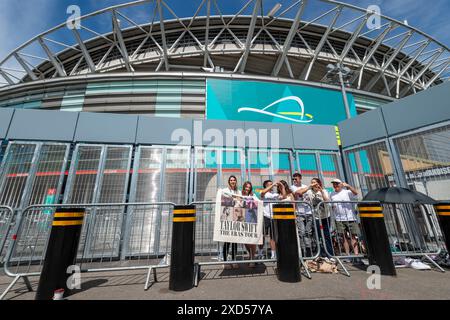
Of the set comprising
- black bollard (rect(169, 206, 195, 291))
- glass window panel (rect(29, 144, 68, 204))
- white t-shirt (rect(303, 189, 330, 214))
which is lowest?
black bollard (rect(169, 206, 195, 291))

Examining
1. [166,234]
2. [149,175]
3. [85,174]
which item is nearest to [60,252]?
[166,234]

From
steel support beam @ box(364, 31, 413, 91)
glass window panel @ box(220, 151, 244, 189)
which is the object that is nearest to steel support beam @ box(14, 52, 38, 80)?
glass window panel @ box(220, 151, 244, 189)

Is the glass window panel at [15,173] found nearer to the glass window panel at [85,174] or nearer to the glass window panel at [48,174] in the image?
the glass window panel at [48,174]

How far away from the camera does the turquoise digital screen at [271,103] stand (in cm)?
1244

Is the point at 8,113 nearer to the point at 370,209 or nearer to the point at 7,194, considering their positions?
the point at 7,194

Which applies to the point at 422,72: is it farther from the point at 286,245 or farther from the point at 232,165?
the point at 286,245

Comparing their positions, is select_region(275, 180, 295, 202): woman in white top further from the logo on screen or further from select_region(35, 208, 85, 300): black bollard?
the logo on screen

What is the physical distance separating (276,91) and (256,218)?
1173 centimetres

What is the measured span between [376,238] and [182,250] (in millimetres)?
3505

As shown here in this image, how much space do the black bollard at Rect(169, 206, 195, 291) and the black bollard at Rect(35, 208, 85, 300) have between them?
1577 mm

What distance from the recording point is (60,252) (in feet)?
9.69

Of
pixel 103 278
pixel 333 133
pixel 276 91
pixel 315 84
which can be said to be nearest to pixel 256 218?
pixel 103 278

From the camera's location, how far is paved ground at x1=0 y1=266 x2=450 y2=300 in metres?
2.64

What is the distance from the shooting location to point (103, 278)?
3775 millimetres
